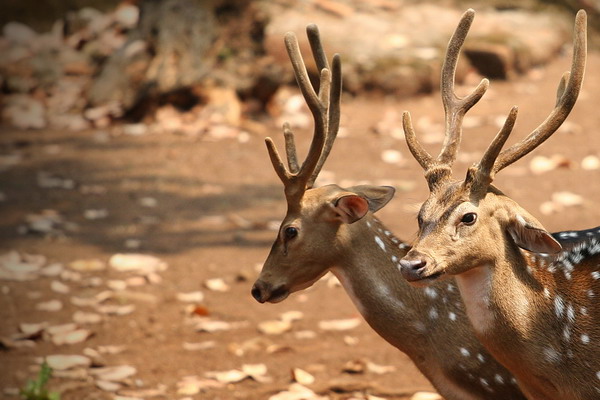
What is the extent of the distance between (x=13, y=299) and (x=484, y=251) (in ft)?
11.3

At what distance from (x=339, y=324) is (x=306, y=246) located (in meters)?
1.61

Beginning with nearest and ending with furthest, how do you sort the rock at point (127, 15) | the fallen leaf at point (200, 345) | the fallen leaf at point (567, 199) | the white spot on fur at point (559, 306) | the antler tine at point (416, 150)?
the white spot on fur at point (559, 306), the antler tine at point (416, 150), the fallen leaf at point (200, 345), the fallen leaf at point (567, 199), the rock at point (127, 15)

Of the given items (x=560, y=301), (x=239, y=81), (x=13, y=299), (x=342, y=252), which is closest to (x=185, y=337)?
(x=13, y=299)

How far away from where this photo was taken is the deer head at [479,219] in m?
3.09

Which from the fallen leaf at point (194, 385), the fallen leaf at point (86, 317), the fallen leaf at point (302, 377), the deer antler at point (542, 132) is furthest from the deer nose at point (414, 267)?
the fallen leaf at point (86, 317)

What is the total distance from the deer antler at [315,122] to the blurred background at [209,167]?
3.76 feet

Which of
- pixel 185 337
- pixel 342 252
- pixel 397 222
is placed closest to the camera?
pixel 342 252

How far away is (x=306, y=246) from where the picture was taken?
12.2 ft

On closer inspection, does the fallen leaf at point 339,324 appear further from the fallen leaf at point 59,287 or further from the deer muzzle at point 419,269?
the deer muzzle at point 419,269

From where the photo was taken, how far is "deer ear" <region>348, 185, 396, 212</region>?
150 inches

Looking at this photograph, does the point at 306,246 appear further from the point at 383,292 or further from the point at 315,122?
the point at 315,122

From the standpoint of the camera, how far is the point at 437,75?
356 inches

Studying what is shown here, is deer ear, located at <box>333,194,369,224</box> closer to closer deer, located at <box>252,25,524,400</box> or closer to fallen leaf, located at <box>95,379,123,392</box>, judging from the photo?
closer deer, located at <box>252,25,524,400</box>

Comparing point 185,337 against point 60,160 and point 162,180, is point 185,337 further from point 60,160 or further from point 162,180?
point 60,160
